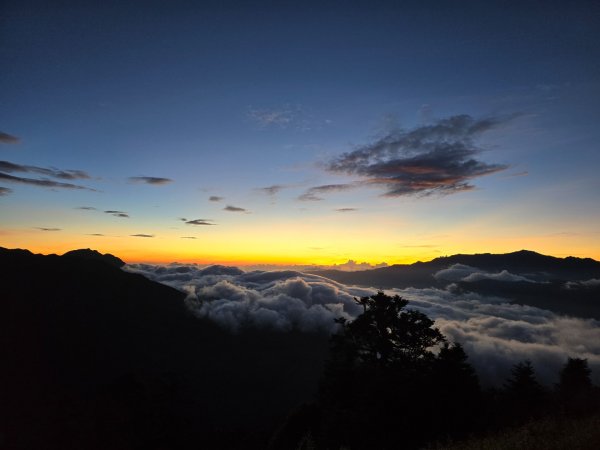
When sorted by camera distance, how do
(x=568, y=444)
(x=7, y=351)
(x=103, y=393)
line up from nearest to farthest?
(x=568, y=444), (x=103, y=393), (x=7, y=351)

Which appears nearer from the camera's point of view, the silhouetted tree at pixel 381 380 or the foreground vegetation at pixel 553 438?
the foreground vegetation at pixel 553 438

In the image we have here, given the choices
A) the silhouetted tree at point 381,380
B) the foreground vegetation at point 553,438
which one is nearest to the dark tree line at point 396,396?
the silhouetted tree at point 381,380

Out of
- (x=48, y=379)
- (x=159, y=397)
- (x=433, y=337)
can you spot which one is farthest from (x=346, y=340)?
(x=48, y=379)

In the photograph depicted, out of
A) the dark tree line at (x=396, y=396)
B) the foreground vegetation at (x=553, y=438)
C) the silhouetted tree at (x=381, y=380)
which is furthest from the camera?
the silhouetted tree at (x=381, y=380)

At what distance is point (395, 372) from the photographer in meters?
17.7

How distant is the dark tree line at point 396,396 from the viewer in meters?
14.9

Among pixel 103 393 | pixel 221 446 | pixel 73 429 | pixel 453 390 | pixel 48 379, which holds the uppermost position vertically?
pixel 453 390

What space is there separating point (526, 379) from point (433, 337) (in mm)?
27525

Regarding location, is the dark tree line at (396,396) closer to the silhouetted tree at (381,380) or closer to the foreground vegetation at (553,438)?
the silhouetted tree at (381,380)

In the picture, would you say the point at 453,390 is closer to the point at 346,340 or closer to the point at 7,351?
the point at 346,340

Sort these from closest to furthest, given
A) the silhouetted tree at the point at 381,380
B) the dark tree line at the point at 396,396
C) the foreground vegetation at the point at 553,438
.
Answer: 1. the foreground vegetation at the point at 553,438
2. the dark tree line at the point at 396,396
3. the silhouetted tree at the point at 381,380

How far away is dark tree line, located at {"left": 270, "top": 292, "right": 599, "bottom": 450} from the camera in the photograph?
14.9 metres

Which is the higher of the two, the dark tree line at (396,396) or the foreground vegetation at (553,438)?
the foreground vegetation at (553,438)

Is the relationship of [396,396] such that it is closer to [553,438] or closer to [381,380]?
[381,380]
